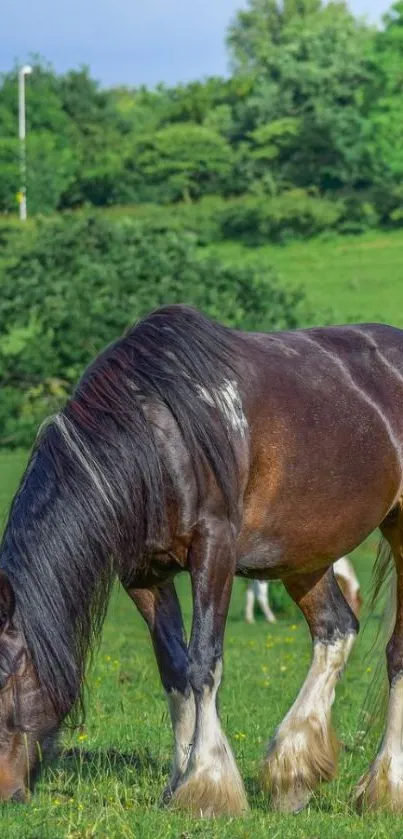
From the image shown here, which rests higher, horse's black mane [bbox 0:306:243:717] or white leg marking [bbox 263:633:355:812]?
horse's black mane [bbox 0:306:243:717]

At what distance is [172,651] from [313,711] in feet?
2.46

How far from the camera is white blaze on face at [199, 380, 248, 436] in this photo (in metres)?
5.37

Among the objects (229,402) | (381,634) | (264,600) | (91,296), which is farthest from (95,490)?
(91,296)

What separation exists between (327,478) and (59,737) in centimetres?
145

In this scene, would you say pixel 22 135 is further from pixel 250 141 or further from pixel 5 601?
pixel 5 601

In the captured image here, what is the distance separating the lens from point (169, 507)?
207 inches

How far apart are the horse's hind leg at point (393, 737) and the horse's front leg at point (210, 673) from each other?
0.63 metres

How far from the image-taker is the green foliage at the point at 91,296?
89.2 feet

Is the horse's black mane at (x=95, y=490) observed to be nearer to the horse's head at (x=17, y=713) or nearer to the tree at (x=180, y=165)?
the horse's head at (x=17, y=713)

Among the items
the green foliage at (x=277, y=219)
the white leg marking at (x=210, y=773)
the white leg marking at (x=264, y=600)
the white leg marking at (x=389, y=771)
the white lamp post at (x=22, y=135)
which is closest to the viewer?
the white leg marking at (x=210, y=773)

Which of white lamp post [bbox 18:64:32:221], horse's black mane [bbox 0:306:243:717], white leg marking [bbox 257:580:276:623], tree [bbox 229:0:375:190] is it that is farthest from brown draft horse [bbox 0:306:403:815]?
tree [bbox 229:0:375:190]

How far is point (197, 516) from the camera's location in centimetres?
527

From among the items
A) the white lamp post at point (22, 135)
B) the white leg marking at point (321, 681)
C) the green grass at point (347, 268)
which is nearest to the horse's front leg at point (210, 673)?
the white leg marking at point (321, 681)

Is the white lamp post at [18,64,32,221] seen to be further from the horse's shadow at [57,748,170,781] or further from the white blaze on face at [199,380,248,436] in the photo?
the white blaze on face at [199,380,248,436]
